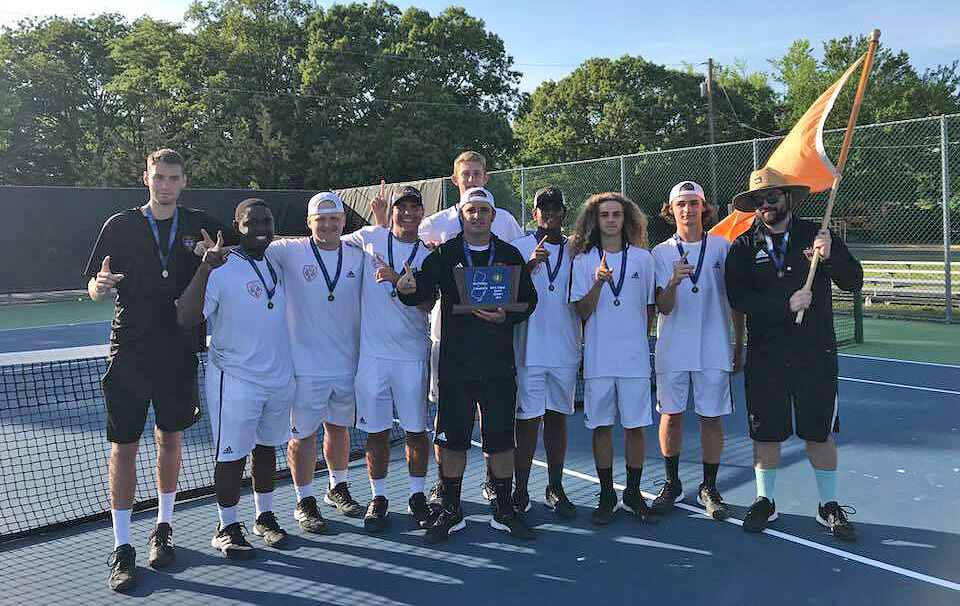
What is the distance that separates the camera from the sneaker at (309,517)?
16.0ft

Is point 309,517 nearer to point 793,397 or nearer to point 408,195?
point 408,195

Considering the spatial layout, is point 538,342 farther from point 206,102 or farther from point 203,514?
point 206,102

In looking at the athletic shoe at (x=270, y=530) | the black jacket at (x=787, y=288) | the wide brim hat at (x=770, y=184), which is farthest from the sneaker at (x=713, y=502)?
the athletic shoe at (x=270, y=530)

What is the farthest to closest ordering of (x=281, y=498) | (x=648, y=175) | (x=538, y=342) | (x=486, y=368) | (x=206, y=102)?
(x=206, y=102) < (x=648, y=175) < (x=281, y=498) < (x=538, y=342) < (x=486, y=368)

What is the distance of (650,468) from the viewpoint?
6055 millimetres

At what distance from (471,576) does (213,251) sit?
224 centimetres

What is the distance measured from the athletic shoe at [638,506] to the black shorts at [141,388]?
2.79m

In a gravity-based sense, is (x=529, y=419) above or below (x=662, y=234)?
below

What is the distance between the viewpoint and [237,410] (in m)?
4.43

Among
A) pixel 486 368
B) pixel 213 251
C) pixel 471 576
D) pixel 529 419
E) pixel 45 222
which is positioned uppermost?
pixel 45 222

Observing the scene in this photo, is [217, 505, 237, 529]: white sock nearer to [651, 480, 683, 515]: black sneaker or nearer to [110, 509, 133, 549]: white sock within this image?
[110, 509, 133, 549]: white sock

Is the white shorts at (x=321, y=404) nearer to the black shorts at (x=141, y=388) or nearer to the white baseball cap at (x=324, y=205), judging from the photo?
the black shorts at (x=141, y=388)

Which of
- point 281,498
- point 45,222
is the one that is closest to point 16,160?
point 45,222

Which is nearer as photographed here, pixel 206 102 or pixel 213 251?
pixel 213 251
